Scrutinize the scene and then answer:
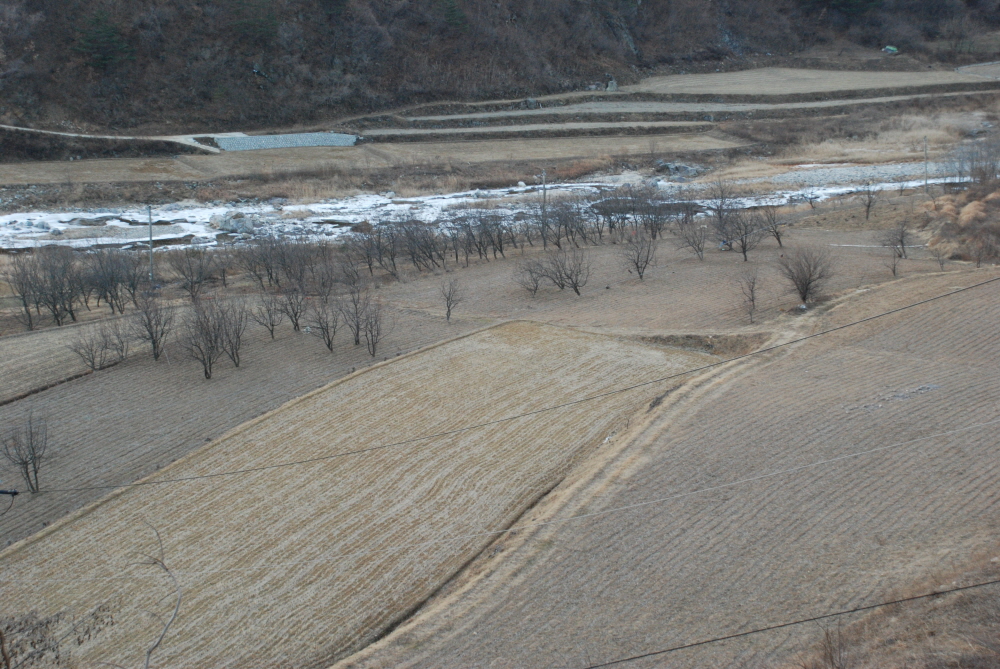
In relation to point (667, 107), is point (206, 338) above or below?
below

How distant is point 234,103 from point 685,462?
56992 millimetres

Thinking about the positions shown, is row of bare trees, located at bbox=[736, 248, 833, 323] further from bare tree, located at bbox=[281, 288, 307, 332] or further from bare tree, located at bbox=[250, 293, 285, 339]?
bare tree, located at bbox=[250, 293, 285, 339]

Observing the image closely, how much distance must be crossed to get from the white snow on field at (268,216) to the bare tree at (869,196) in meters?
0.55

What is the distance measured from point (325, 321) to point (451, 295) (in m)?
5.36

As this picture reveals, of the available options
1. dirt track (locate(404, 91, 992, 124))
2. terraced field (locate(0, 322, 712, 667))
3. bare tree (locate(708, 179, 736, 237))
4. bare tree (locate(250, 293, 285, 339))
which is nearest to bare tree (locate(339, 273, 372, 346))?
bare tree (locate(250, 293, 285, 339))

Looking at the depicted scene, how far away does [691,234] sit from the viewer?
38.6m

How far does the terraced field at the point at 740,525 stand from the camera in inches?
495

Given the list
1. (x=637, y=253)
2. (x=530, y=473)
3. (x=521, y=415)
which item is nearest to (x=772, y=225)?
(x=637, y=253)

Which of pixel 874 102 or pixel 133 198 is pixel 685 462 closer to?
pixel 133 198

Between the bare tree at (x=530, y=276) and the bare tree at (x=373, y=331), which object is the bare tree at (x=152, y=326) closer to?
the bare tree at (x=373, y=331)

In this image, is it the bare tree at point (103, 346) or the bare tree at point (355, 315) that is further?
the bare tree at point (355, 315)

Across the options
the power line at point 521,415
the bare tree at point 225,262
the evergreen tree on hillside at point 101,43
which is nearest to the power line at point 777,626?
the power line at point 521,415

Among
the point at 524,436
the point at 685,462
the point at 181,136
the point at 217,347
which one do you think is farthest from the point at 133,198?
the point at 685,462

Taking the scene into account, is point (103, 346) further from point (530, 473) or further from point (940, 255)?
point (940, 255)
